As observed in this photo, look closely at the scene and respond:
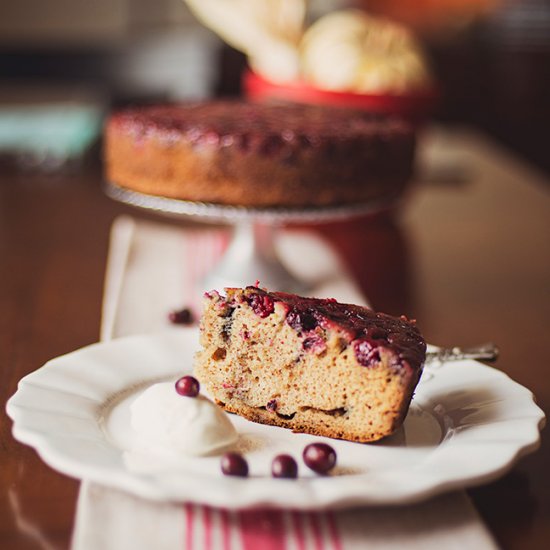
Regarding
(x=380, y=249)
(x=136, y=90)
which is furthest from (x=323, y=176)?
(x=136, y=90)

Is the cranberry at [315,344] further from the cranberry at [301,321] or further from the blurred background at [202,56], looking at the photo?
the blurred background at [202,56]

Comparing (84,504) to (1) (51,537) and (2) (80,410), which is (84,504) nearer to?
(1) (51,537)

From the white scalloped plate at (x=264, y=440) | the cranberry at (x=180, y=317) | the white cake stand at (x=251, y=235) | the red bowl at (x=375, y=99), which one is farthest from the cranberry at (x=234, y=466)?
the red bowl at (x=375, y=99)

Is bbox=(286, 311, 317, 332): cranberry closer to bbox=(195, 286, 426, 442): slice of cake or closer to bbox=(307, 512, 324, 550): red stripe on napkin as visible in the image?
bbox=(195, 286, 426, 442): slice of cake

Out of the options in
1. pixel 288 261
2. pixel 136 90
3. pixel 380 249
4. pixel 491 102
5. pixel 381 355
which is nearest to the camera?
pixel 381 355

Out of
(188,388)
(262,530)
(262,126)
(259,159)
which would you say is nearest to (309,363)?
(188,388)

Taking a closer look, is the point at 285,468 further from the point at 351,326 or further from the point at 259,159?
the point at 259,159
